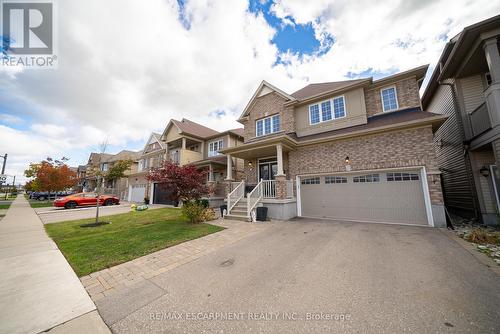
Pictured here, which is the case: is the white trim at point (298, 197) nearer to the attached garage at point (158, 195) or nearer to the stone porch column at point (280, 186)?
the stone porch column at point (280, 186)

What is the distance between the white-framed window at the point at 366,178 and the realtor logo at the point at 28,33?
48.0 ft

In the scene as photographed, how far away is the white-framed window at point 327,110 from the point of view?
10.7m

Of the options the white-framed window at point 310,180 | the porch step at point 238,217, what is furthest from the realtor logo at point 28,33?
the white-framed window at point 310,180

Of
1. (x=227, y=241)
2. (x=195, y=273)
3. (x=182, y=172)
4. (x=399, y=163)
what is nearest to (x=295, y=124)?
(x=399, y=163)

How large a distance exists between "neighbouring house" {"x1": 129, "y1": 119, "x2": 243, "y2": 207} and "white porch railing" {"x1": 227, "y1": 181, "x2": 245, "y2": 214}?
13.3 feet

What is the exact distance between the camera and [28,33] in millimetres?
7238

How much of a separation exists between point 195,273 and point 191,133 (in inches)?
636

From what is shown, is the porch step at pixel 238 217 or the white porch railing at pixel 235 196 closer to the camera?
the porch step at pixel 238 217

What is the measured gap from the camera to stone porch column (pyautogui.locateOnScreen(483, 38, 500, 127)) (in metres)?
5.87

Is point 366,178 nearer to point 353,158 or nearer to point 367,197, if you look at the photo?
point 367,197

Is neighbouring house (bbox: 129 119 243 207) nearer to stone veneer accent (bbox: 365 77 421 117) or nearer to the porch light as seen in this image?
stone veneer accent (bbox: 365 77 421 117)

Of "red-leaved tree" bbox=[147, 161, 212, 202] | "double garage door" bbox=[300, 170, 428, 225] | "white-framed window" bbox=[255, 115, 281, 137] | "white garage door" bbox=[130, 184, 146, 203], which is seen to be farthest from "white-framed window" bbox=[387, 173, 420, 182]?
"white garage door" bbox=[130, 184, 146, 203]

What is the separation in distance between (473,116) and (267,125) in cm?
1006

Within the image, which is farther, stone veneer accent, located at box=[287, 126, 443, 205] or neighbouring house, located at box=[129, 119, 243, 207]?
neighbouring house, located at box=[129, 119, 243, 207]
